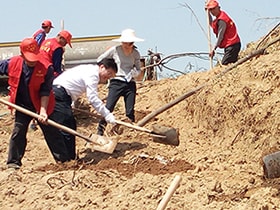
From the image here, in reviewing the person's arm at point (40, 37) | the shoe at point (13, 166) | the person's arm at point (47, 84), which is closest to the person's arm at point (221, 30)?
the person's arm at point (40, 37)

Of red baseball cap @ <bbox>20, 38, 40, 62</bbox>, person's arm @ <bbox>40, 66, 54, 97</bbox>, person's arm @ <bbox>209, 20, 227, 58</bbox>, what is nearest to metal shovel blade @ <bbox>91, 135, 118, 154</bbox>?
person's arm @ <bbox>40, 66, 54, 97</bbox>

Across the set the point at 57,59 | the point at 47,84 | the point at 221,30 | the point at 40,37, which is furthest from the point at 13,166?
the point at 221,30

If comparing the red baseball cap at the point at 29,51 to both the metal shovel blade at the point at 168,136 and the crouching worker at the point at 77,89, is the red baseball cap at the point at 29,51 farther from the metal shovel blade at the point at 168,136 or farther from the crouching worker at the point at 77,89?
the metal shovel blade at the point at 168,136

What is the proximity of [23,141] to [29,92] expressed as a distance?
2.11ft

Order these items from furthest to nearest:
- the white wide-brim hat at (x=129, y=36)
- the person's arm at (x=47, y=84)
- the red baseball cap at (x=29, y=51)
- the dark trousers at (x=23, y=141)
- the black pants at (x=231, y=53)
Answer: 1. the black pants at (x=231, y=53)
2. the white wide-brim hat at (x=129, y=36)
3. the dark trousers at (x=23, y=141)
4. the person's arm at (x=47, y=84)
5. the red baseball cap at (x=29, y=51)

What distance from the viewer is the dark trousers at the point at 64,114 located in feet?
29.1

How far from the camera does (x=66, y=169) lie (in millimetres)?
8328

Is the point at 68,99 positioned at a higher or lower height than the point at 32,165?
higher

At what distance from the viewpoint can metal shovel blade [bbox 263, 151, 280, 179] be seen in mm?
7152

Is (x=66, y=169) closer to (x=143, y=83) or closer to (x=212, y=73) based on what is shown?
(x=212, y=73)

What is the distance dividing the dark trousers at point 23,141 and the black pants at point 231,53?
4.12 m

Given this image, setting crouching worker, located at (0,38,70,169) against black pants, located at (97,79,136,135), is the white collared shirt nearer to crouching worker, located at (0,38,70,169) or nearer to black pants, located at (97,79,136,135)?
crouching worker, located at (0,38,70,169)

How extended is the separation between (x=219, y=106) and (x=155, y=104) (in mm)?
2914

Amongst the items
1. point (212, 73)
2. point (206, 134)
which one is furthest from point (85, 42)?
point (206, 134)
